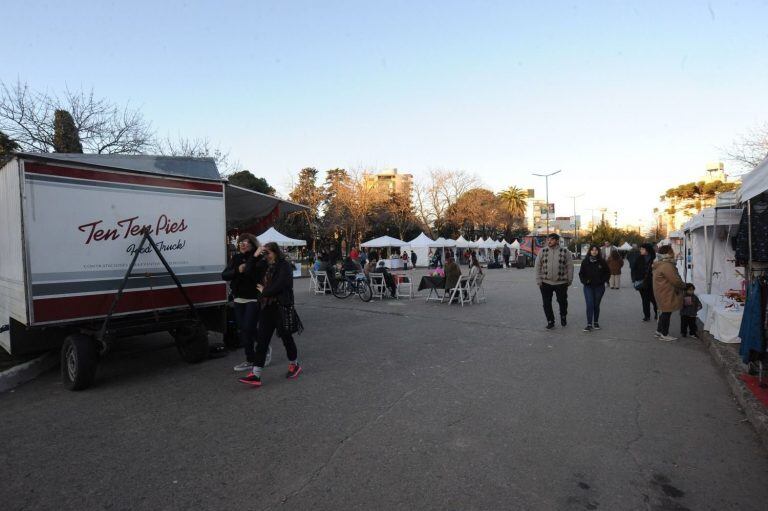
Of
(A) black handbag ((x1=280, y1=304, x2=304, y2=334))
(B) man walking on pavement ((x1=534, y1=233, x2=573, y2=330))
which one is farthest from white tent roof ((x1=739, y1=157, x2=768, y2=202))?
(A) black handbag ((x1=280, y1=304, x2=304, y2=334))

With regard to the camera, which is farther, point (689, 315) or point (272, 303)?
point (689, 315)

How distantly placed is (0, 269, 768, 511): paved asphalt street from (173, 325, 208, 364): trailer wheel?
24 cm

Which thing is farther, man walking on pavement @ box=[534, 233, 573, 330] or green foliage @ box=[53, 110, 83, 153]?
green foliage @ box=[53, 110, 83, 153]

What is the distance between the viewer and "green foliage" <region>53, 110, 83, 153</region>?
15.7 metres

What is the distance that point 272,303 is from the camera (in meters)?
5.61

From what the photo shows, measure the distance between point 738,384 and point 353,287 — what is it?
11.5 metres

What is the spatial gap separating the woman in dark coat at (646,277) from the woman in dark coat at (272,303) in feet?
25.4

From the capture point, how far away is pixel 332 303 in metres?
14.1

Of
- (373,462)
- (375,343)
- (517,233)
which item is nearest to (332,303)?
(375,343)

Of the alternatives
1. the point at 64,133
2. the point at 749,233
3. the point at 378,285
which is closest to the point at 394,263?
the point at 378,285

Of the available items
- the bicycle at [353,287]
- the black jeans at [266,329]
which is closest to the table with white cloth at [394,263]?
the bicycle at [353,287]

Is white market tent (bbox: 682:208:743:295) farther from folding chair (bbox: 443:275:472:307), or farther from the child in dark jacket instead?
folding chair (bbox: 443:275:472:307)

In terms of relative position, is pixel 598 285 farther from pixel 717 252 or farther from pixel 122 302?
pixel 122 302

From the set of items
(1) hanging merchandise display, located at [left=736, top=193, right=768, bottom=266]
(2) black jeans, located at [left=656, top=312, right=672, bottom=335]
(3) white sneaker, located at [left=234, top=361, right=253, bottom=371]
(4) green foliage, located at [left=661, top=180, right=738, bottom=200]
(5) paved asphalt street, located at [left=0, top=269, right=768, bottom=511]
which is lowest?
(5) paved asphalt street, located at [left=0, top=269, right=768, bottom=511]
